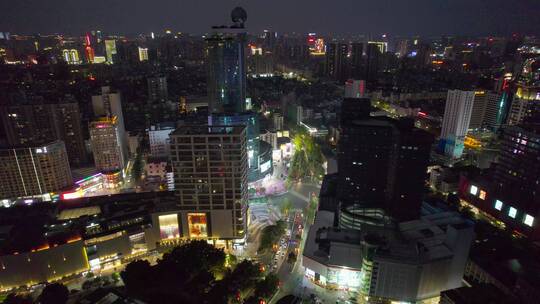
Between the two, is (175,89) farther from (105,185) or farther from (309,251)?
(309,251)

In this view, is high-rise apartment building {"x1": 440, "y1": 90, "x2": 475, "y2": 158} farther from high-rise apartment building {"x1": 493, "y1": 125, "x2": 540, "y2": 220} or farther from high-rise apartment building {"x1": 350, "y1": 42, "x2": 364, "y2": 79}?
high-rise apartment building {"x1": 350, "y1": 42, "x2": 364, "y2": 79}

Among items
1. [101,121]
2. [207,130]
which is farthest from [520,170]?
[101,121]

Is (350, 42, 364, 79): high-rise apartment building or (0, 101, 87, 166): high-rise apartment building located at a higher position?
(350, 42, 364, 79): high-rise apartment building

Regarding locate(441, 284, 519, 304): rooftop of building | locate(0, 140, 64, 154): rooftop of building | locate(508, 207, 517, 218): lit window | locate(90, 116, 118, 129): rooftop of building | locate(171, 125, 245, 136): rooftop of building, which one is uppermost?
locate(171, 125, 245, 136): rooftop of building

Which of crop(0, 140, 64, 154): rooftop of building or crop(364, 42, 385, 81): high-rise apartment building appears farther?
crop(364, 42, 385, 81): high-rise apartment building

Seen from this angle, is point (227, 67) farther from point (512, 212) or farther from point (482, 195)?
point (512, 212)

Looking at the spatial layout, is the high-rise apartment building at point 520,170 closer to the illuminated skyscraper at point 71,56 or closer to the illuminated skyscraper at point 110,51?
the illuminated skyscraper at point 71,56

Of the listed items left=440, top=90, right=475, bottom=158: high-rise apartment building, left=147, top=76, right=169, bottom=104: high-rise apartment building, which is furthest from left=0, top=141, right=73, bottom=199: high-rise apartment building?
left=440, top=90, right=475, bottom=158: high-rise apartment building
